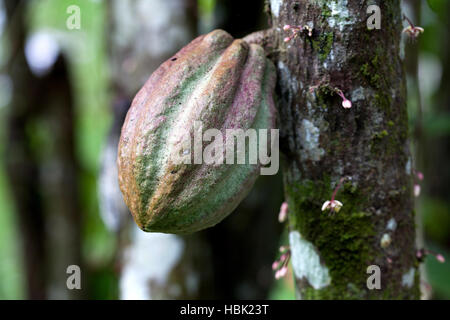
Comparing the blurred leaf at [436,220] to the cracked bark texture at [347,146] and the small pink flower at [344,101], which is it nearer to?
the cracked bark texture at [347,146]

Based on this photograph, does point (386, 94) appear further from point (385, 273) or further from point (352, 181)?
point (385, 273)

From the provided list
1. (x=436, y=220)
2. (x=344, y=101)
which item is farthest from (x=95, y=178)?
(x=344, y=101)

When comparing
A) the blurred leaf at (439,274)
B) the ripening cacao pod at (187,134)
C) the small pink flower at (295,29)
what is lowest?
the blurred leaf at (439,274)

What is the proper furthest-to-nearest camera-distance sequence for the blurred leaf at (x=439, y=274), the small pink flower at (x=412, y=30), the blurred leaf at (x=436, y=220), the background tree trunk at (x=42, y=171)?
the blurred leaf at (x=436, y=220) → the background tree trunk at (x=42, y=171) → the blurred leaf at (x=439, y=274) → the small pink flower at (x=412, y=30)

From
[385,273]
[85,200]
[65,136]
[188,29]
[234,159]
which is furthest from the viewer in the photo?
[85,200]

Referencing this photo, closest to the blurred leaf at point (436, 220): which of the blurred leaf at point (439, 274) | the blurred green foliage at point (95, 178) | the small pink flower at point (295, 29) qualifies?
the blurred green foliage at point (95, 178)
